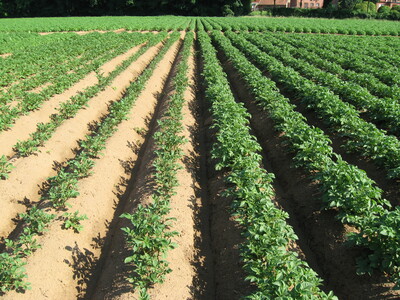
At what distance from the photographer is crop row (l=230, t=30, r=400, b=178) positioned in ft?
23.3

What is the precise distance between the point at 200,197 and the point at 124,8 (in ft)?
245

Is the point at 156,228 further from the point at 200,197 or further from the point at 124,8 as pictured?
the point at 124,8

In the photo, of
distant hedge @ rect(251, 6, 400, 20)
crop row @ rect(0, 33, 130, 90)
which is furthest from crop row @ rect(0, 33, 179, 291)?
distant hedge @ rect(251, 6, 400, 20)

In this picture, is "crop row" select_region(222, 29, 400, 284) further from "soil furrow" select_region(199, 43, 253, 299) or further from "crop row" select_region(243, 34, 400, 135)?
"crop row" select_region(243, 34, 400, 135)

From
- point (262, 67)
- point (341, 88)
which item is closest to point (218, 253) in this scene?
point (341, 88)

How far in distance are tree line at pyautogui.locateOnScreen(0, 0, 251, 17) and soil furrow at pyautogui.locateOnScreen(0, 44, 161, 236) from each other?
6490 centimetres

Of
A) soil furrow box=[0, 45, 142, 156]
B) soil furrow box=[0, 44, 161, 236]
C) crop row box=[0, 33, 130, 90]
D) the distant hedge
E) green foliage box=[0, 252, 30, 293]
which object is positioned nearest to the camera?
green foliage box=[0, 252, 30, 293]

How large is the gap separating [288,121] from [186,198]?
3.79 metres

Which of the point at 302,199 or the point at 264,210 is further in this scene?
the point at 302,199

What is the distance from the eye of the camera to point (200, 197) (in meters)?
7.34

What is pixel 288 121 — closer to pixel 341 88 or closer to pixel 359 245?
pixel 359 245

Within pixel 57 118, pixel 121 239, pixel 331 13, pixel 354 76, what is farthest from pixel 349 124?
pixel 331 13

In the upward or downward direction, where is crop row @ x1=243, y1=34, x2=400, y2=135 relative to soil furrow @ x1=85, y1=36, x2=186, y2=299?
upward

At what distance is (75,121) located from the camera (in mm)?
10352
